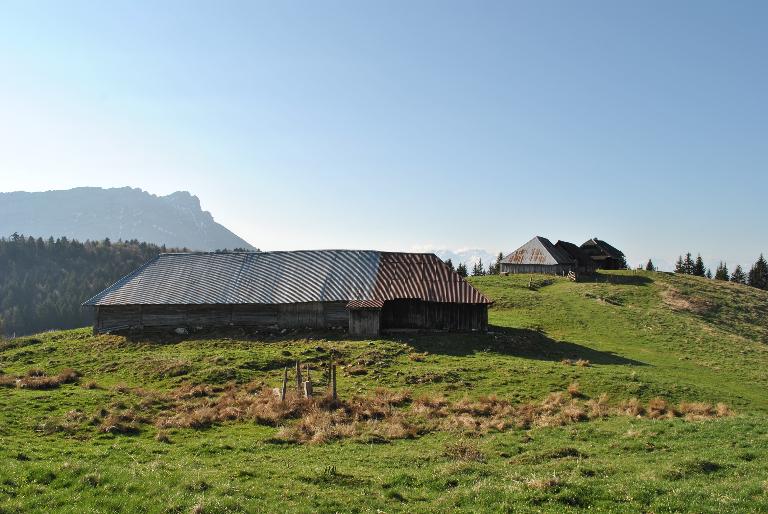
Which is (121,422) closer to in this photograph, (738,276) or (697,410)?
(697,410)

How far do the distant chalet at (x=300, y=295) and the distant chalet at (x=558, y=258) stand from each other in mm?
39048

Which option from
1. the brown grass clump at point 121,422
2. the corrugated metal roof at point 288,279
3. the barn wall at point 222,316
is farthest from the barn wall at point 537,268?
the brown grass clump at point 121,422

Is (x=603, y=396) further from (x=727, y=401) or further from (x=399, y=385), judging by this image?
(x=399, y=385)

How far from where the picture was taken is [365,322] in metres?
46.0

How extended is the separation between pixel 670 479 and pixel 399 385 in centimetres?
1878

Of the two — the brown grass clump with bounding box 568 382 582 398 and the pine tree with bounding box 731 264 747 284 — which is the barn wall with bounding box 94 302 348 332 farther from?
the pine tree with bounding box 731 264 747 284

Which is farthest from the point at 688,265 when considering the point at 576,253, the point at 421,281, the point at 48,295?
the point at 48,295

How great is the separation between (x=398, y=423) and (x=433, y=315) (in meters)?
25.2

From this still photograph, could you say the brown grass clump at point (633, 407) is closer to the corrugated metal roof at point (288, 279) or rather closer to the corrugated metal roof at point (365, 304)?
the corrugated metal roof at point (288, 279)

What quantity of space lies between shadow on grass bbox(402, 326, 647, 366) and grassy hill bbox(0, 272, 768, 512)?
235mm

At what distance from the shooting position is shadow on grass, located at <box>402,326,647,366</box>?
40188 millimetres

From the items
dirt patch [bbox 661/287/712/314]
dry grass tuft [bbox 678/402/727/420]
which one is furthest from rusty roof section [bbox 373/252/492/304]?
dirt patch [bbox 661/287/712/314]

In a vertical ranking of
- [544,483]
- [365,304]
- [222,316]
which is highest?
[365,304]

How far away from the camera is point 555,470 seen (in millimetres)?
15000
